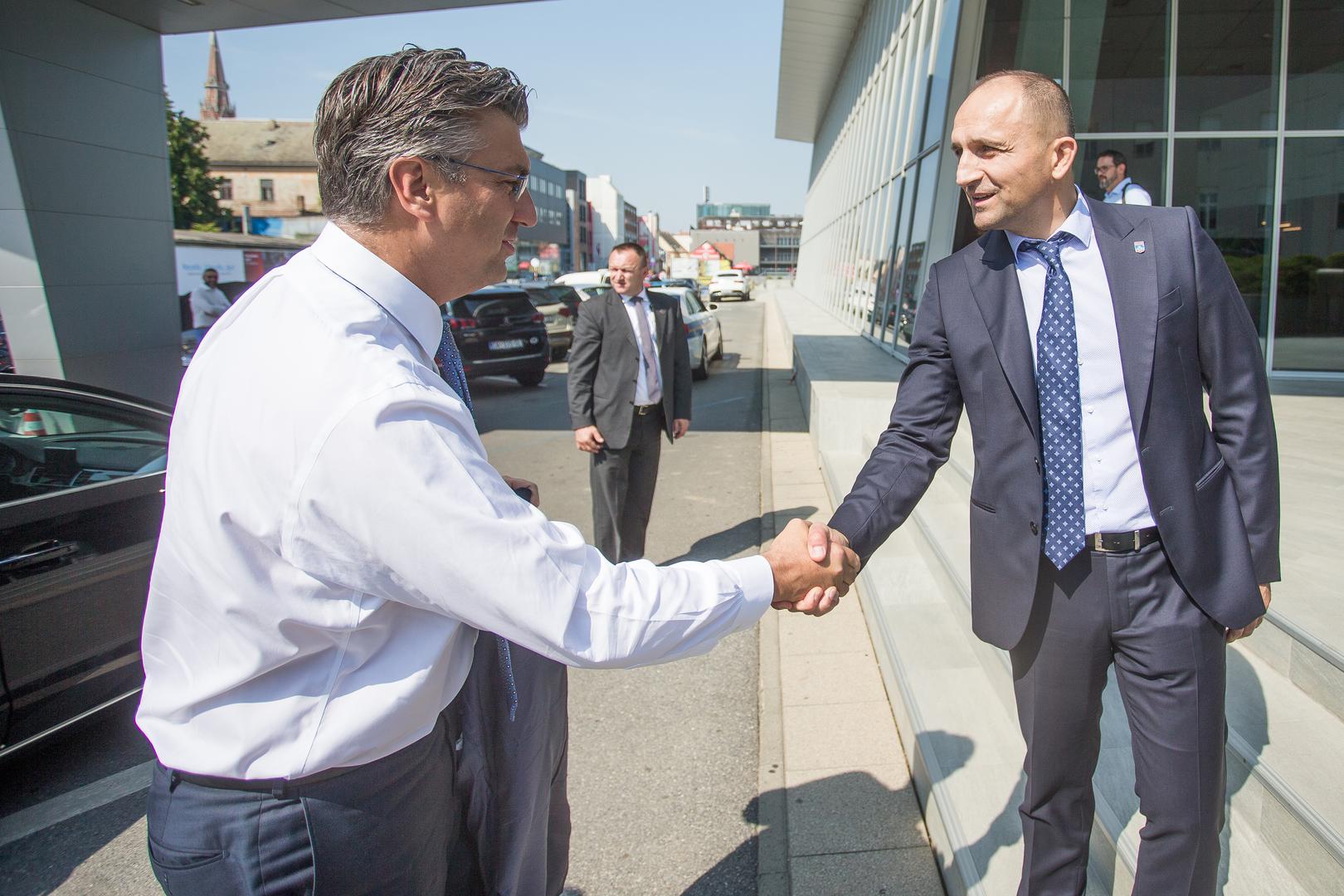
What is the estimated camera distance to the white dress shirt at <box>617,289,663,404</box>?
564cm

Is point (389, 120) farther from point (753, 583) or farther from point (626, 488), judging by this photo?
point (626, 488)

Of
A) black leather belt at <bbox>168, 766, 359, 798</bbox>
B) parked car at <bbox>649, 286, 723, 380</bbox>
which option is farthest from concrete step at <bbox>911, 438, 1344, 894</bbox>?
parked car at <bbox>649, 286, 723, 380</bbox>

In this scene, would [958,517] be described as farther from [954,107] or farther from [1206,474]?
[954,107]

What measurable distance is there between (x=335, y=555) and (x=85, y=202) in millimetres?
9781

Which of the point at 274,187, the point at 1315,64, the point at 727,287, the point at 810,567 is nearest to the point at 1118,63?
the point at 1315,64

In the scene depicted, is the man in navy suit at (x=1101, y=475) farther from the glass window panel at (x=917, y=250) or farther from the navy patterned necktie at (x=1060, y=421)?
Result: the glass window panel at (x=917, y=250)

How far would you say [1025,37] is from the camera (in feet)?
36.0

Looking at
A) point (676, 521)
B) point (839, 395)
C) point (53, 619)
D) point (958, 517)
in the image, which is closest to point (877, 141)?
point (839, 395)

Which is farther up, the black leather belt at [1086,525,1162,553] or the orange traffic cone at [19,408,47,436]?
the orange traffic cone at [19,408,47,436]

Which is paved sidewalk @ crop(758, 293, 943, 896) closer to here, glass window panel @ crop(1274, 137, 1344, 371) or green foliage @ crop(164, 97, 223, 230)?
glass window panel @ crop(1274, 137, 1344, 371)

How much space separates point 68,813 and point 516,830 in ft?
8.70

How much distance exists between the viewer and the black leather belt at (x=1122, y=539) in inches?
80.7

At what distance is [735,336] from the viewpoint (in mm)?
28156

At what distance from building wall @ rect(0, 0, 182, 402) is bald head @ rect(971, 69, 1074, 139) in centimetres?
932
